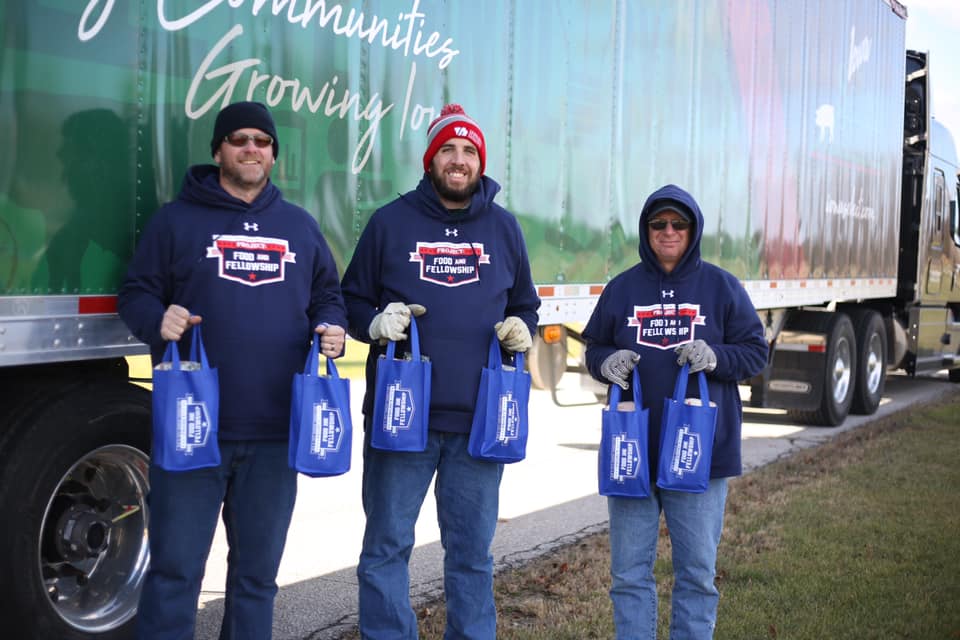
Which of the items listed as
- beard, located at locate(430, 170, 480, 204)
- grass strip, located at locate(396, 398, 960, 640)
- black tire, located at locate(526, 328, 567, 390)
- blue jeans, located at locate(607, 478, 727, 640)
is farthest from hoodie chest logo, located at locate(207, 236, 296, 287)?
black tire, located at locate(526, 328, 567, 390)

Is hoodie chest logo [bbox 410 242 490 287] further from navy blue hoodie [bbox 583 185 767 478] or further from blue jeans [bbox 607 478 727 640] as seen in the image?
blue jeans [bbox 607 478 727 640]

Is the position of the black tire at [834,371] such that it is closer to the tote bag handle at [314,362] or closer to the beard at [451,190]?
the beard at [451,190]

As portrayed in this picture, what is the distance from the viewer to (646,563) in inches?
143

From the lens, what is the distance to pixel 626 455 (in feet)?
11.7

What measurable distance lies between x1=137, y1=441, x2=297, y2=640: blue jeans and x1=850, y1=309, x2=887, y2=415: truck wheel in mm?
9781

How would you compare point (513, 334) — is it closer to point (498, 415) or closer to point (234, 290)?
point (498, 415)

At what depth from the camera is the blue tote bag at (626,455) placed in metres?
3.56

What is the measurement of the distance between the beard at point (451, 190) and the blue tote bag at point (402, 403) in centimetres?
44

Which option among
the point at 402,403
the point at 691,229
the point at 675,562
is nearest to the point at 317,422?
the point at 402,403

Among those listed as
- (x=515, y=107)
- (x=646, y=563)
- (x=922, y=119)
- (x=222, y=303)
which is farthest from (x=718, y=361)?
(x=922, y=119)

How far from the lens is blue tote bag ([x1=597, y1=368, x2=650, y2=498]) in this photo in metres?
3.56

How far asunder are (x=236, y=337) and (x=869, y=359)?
1032 centimetres

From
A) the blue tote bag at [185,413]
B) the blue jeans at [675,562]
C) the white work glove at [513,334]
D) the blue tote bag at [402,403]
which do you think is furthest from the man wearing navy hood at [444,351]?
the blue tote bag at [185,413]

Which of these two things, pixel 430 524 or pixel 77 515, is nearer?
pixel 77 515
